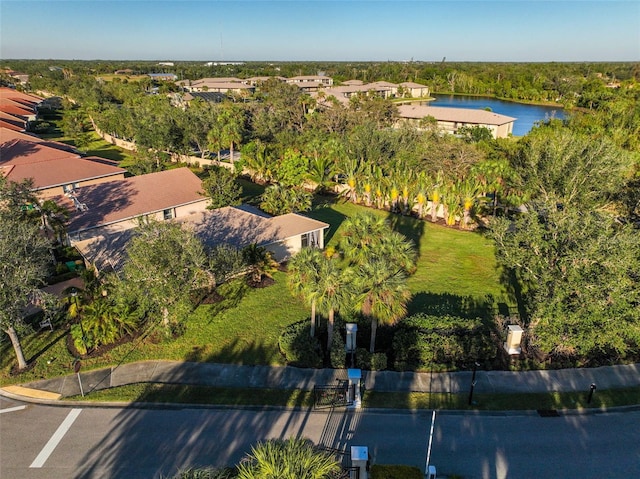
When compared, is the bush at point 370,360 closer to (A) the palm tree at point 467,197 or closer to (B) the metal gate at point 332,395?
(B) the metal gate at point 332,395

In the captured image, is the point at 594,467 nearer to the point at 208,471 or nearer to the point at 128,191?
the point at 208,471

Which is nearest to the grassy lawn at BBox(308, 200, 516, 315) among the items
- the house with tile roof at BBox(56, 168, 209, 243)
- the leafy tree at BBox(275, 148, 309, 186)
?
the leafy tree at BBox(275, 148, 309, 186)

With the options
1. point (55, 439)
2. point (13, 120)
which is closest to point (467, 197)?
point (55, 439)

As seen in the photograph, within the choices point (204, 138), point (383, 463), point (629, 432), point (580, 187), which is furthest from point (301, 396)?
point (204, 138)

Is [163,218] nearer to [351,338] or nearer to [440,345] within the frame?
[351,338]

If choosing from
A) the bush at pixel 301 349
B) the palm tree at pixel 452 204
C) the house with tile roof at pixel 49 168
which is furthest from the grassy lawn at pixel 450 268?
the house with tile roof at pixel 49 168

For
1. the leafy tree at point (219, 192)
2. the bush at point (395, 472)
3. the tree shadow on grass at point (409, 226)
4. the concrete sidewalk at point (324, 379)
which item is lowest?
the concrete sidewalk at point (324, 379)
